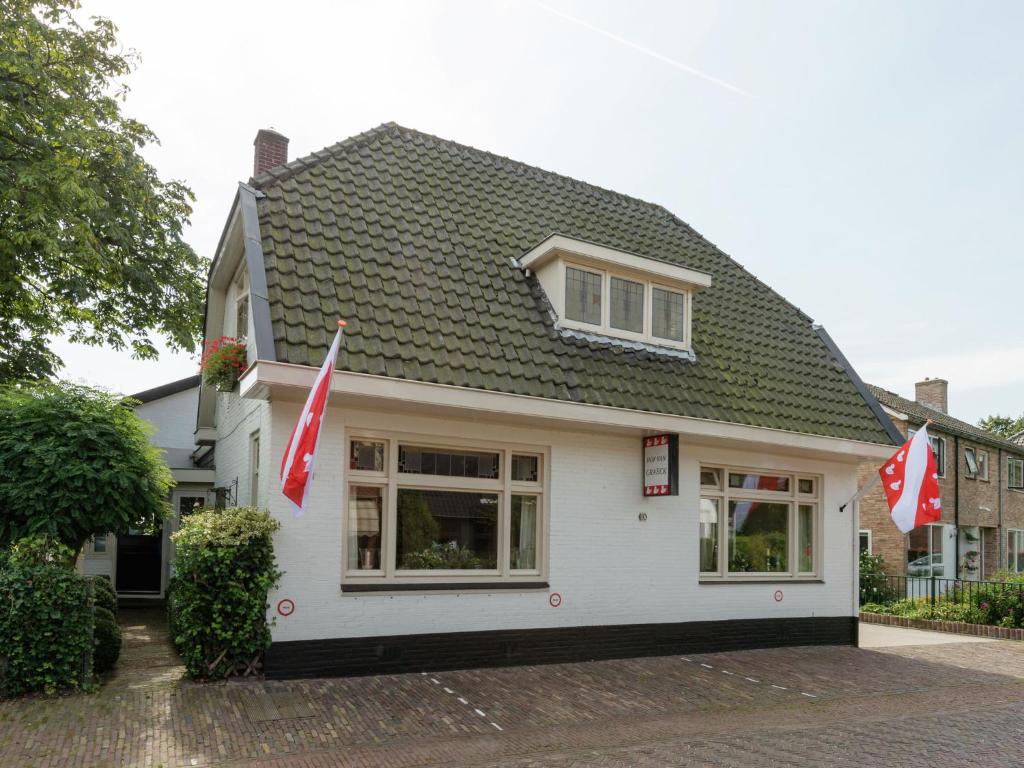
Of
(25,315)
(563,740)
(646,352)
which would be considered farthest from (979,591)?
(25,315)

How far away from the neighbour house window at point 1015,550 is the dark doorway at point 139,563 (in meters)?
30.7

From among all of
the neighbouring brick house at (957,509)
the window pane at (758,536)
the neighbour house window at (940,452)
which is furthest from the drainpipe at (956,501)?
the window pane at (758,536)

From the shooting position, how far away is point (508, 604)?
991 cm

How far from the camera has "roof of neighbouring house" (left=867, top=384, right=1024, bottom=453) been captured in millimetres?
27281

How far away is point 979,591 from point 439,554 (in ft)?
38.7

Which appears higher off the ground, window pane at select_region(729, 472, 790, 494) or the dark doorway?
window pane at select_region(729, 472, 790, 494)

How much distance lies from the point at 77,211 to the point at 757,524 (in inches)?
507

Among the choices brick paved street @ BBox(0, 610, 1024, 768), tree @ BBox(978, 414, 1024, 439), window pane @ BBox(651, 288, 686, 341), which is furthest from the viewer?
tree @ BBox(978, 414, 1024, 439)

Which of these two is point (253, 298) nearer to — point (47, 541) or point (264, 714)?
point (47, 541)

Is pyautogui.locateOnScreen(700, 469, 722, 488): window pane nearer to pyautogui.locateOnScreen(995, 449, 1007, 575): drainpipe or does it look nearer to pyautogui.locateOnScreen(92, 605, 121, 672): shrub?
pyautogui.locateOnScreen(92, 605, 121, 672): shrub

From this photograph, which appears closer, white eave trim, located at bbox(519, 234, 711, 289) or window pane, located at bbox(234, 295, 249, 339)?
white eave trim, located at bbox(519, 234, 711, 289)

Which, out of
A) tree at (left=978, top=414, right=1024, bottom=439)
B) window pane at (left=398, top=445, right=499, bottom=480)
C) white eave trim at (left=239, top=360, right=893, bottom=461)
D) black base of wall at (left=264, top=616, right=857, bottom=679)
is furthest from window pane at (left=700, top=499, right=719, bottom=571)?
tree at (left=978, top=414, right=1024, bottom=439)

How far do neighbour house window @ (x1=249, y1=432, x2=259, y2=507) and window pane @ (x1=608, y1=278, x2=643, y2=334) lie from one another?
5117 millimetres

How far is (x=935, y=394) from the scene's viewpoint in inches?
1364
